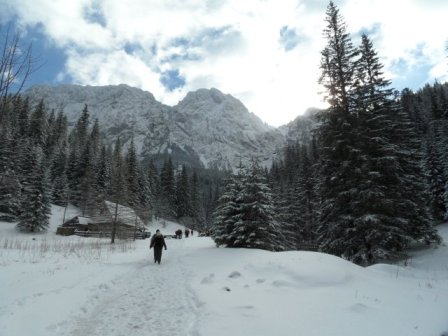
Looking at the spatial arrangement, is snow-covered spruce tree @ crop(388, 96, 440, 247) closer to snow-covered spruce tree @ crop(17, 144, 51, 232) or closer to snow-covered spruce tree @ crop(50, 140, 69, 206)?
snow-covered spruce tree @ crop(17, 144, 51, 232)

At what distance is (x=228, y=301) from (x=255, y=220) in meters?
11.6

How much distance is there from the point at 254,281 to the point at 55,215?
5702 cm

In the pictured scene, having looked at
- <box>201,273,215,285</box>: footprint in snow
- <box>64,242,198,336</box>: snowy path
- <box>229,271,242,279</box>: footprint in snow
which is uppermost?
<box>229,271,242,279</box>: footprint in snow

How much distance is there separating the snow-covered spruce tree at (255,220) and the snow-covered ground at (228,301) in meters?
7.00

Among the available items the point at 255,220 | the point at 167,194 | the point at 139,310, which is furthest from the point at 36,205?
the point at 139,310

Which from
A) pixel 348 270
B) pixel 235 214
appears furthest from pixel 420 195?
pixel 348 270

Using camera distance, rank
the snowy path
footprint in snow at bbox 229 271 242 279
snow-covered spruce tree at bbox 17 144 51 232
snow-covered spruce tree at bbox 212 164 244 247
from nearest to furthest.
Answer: the snowy path
footprint in snow at bbox 229 271 242 279
snow-covered spruce tree at bbox 212 164 244 247
snow-covered spruce tree at bbox 17 144 51 232

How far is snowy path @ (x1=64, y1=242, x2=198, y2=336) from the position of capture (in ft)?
18.9

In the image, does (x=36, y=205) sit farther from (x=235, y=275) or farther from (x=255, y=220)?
(x=235, y=275)

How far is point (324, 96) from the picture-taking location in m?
19.8

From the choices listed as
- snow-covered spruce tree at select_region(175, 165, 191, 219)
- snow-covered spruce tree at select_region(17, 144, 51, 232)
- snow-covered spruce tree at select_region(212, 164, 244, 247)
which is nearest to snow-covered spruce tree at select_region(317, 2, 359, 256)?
snow-covered spruce tree at select_region(212, 164, 244, 247)

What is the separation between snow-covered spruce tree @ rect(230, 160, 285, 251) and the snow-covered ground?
7.00m

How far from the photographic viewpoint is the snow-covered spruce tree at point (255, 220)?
735 inches

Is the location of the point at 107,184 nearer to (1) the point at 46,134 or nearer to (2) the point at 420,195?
(1) the point at 46,134
